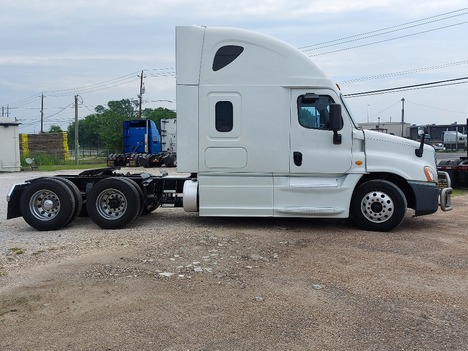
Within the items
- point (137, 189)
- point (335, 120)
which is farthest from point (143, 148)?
point (335, 120)

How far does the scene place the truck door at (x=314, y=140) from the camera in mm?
8781

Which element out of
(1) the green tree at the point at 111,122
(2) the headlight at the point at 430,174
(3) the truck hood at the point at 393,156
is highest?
(1) the green tree at the point at 111,122

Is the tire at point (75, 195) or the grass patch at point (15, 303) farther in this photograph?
the tire at point (75, 195)

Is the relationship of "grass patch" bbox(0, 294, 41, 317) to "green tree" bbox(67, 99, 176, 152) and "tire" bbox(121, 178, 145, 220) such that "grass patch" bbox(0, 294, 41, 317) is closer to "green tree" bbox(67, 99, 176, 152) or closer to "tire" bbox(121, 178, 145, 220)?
"tire" bbox(121, 178, 145, 220)

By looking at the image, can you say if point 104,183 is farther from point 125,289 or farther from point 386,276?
point 386,276

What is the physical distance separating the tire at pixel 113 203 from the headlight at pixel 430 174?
5.34 meters

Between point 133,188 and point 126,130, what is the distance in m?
27.6

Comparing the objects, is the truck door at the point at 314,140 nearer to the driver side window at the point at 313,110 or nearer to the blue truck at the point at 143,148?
the driver side window at the point at 313,110

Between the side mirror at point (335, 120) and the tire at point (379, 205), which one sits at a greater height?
the side mirror at point (335, 120)

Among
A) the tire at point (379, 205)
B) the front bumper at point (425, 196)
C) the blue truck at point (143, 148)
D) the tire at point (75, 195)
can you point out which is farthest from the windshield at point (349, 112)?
the blue truck at point (143, 148)

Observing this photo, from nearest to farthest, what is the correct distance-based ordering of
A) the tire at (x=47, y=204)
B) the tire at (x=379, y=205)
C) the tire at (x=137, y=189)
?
1. the tire at (x=379, y=205)
2. the tire at (x=47, y=204)
3. the tire at (x=137, y=189)

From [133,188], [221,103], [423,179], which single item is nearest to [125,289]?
[133,188]

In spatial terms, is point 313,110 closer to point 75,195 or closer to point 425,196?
point 425,196

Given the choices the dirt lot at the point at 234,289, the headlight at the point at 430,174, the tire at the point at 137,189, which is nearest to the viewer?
the dirt lot at the point at 234,289
